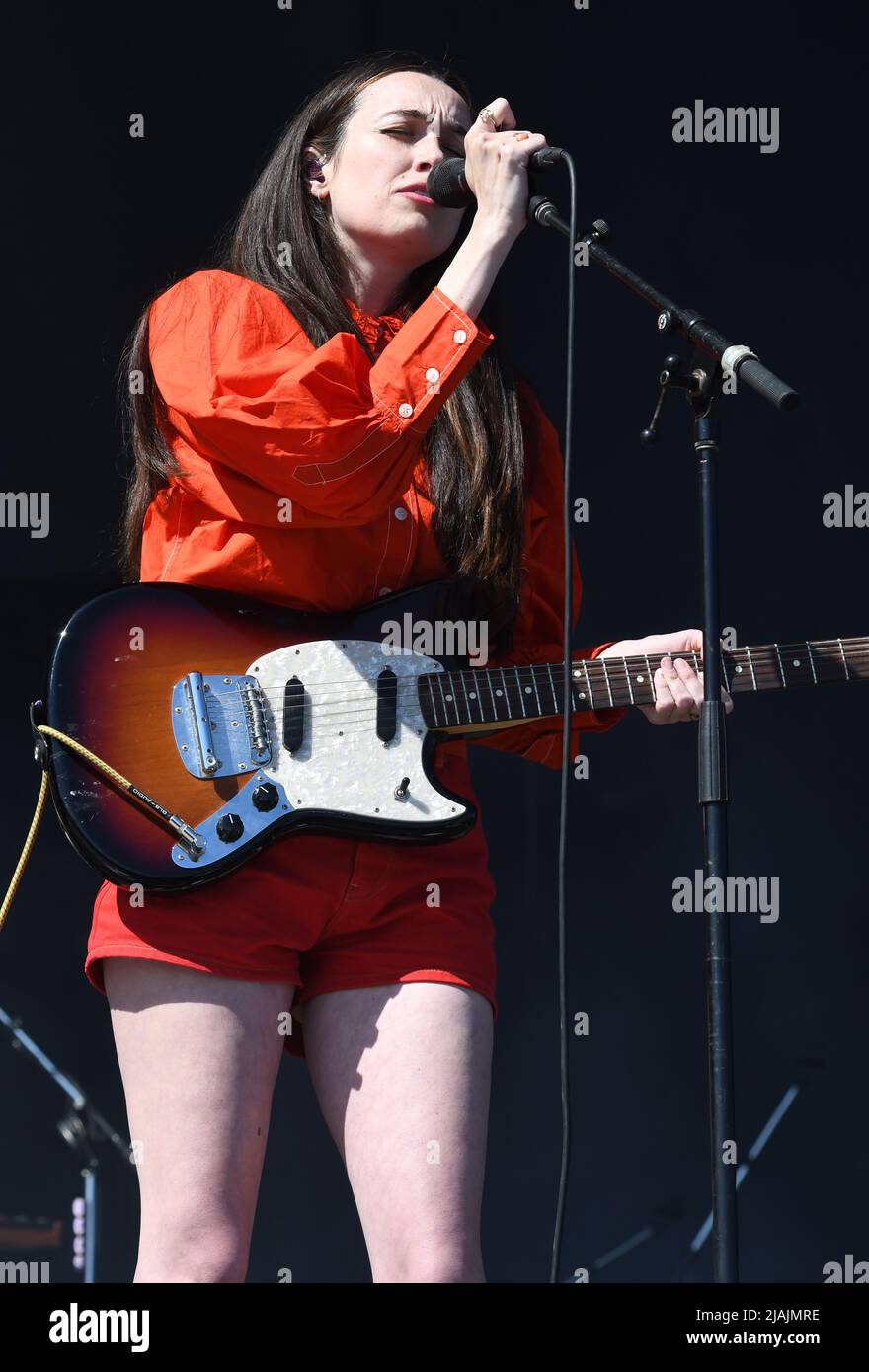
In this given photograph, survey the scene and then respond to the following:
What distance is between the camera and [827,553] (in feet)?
12.4

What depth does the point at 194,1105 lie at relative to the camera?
5.61 feet

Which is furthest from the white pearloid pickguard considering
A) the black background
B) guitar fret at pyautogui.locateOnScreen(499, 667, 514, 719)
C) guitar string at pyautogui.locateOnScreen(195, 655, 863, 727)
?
the black background

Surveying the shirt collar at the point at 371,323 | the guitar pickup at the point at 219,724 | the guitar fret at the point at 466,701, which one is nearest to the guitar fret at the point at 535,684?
the guitar fret at the point at 466,701

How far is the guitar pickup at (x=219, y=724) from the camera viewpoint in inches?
74.5

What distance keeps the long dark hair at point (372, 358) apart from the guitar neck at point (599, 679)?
100 millimetres

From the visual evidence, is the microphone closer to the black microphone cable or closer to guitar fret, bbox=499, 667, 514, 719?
the black microphone cable

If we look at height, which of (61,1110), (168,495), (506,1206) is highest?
(168,495)

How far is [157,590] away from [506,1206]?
2.16m

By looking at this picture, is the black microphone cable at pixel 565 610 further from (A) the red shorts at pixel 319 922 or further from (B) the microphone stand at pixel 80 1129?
(B) the microphone stand at pixel 80 1129

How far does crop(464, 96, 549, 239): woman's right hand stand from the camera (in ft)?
5.87

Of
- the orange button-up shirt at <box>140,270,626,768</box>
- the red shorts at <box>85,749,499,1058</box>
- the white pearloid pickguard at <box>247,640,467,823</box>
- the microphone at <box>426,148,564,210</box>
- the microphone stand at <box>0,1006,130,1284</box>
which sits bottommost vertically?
the microphone stand at <box>0,1006,130,1284</box>

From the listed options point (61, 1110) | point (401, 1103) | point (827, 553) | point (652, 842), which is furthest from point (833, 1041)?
point (401, 1103)
